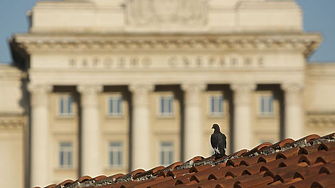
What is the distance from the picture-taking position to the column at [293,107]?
91688 mm

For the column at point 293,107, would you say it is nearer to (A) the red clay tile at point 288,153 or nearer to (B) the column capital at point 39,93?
(B) the column capital at point 39,93

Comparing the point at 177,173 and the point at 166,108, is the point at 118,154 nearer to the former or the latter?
the point at 166,108

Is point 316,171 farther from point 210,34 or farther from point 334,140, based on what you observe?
point 210,34

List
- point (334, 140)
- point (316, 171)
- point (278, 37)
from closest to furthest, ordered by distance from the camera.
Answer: point (316, 171)
point (334, 140)
point (278, 37)

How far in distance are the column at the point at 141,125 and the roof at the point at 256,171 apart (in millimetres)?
68411

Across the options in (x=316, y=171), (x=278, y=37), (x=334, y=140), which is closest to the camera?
(x=316, y=171)

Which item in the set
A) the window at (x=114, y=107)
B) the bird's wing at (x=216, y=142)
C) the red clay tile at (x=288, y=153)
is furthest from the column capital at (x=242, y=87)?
the red clay tile at (x=288, y=153)

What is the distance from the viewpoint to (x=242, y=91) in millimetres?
92312

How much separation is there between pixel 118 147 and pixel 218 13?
11362 millimetres

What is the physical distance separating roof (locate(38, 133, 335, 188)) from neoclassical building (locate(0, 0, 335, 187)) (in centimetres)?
6855

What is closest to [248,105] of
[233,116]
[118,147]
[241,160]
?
[233,116]

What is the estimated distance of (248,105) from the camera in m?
92.7

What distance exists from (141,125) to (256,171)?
7294 cm

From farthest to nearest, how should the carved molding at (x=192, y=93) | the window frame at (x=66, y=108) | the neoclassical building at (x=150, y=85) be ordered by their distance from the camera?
1. the window frame at (x=66, y=108)
2. the carved molding at (x=192, y=93)
3. the neoclassical building at (x=150, y=85)
